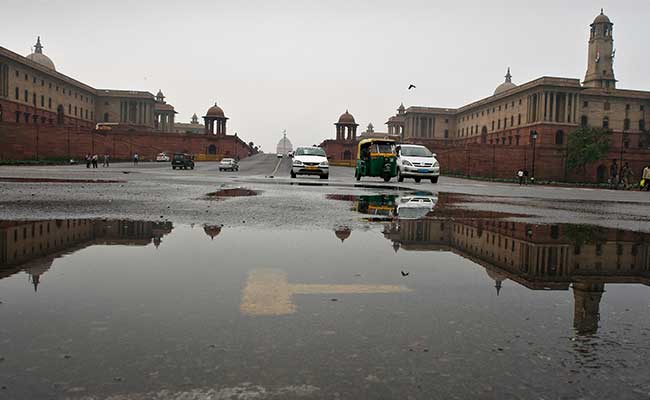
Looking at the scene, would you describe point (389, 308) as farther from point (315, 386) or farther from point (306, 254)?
point (306, 254)

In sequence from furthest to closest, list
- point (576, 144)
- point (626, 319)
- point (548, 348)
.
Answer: point (576, 144)
point (626, 319)
point (548, 348)

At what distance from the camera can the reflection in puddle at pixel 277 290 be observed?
2898 millimetres

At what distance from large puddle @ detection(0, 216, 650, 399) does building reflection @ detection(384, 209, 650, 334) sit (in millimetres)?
34

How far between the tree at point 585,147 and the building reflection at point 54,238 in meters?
60.3

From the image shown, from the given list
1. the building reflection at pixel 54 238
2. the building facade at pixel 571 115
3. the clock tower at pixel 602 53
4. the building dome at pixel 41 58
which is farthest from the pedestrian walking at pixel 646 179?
the building dome at pixel 41 58

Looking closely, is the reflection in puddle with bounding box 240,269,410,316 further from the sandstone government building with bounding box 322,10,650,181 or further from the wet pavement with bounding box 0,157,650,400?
the sandstone government building with bounding box 322,10,650,181

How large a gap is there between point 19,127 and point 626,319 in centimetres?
6053

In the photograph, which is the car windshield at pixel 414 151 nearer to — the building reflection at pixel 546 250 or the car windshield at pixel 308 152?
the car windshield at pixel 308 152

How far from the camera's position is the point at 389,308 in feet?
9.79

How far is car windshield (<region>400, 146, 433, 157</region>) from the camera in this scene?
23938mm

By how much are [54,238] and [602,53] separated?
91.9 meters

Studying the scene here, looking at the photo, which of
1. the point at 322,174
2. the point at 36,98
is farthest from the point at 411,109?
the point at 322,174

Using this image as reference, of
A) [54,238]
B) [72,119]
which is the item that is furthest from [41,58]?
[54,238]

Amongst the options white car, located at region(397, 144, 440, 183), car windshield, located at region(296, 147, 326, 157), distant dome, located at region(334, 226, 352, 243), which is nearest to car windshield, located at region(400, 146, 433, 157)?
white car, located at region(397, 144, 440, 183)
